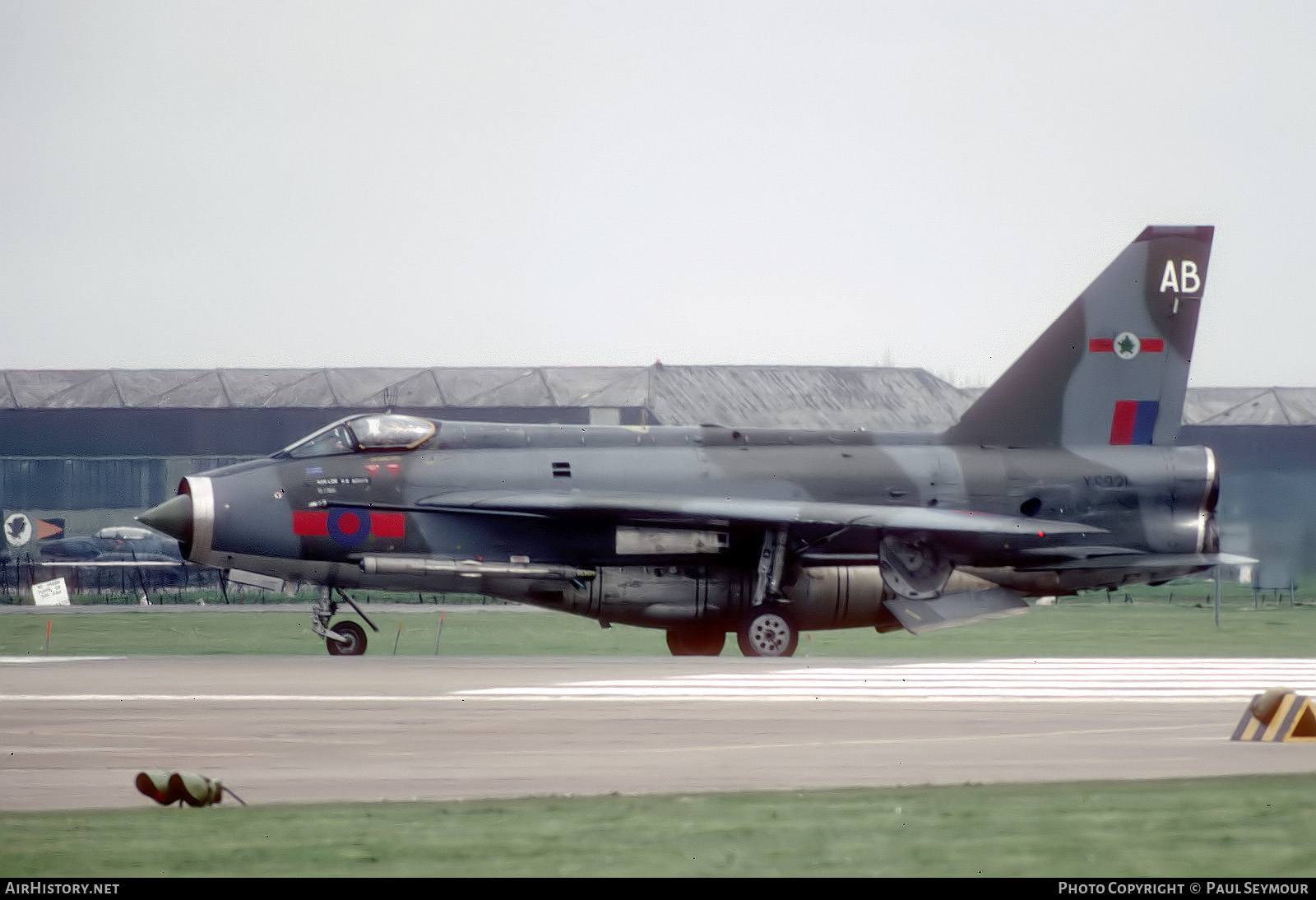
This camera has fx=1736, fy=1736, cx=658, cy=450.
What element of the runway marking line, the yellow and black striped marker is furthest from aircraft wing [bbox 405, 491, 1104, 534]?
the yellow and black striped marker

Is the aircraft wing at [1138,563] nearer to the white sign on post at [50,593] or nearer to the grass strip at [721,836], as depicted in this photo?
the grass strip at [721,836]

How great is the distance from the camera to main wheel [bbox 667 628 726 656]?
2542 cm

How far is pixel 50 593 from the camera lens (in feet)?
113

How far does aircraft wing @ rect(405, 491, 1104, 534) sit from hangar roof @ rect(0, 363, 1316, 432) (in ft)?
124

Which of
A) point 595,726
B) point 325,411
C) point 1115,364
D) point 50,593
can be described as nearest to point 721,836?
point 595,726

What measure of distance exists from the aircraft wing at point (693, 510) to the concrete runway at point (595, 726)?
253cm

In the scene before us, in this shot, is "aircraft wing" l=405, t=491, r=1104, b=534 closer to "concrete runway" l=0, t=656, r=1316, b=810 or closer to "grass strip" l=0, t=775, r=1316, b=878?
"concrete runway" l=0, t=656, r=1316, b=810

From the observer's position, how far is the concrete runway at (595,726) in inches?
434

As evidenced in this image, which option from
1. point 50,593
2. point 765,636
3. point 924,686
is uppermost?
point 924,686

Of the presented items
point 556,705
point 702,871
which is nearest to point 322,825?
point 702,871

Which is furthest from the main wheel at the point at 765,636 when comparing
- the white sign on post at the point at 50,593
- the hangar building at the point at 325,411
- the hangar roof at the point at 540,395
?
the hangar roof at the point at 540,395

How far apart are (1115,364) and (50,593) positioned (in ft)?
68.9

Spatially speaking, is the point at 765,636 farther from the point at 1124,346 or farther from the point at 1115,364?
the point at 1124,346
